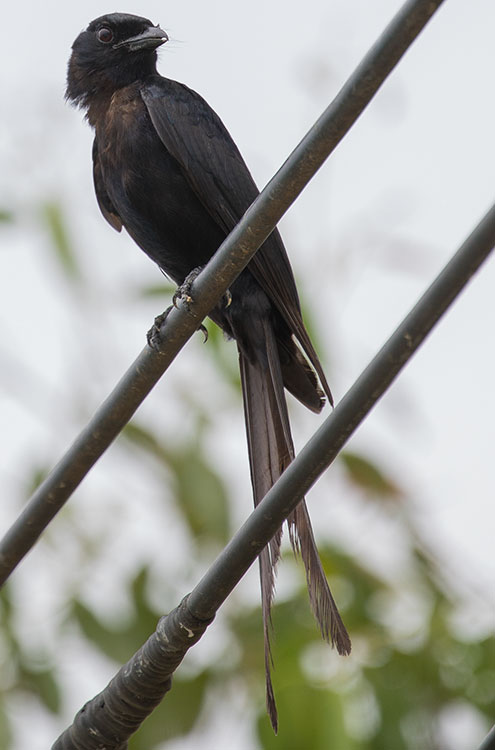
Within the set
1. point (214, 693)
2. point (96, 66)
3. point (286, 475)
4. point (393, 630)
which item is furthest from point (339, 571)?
point (286, 475)

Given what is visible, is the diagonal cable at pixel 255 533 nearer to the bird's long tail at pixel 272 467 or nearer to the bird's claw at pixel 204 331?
the bird's long tail at pixel 272 467

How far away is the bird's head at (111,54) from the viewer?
3.22 m

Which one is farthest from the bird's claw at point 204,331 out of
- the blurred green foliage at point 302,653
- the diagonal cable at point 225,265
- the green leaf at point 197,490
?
the diagonal cable at point 225,265

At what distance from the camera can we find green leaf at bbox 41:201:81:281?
13.2 feet

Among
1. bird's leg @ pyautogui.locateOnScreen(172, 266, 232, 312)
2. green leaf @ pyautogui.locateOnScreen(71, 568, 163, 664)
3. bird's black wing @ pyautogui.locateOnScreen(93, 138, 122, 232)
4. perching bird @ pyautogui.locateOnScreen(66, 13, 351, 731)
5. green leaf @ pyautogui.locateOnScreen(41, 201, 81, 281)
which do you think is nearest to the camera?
bird's leg @ pyautogui.locateOnScreen(172, 266, 232, 312)

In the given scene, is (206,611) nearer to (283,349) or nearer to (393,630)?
(283,349)

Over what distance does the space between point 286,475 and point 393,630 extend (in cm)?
187

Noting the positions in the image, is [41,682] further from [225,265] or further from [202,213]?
[225,265]

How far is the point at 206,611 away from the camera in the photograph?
5.38 ft

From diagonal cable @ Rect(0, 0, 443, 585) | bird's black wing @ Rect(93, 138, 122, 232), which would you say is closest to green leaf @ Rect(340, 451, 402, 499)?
bird's black wing @ Rect(93, 138, 122, 232)

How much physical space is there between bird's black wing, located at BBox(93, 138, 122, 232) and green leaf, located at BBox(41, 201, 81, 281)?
2.28ft

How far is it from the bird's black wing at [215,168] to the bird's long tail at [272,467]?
14 centimetres

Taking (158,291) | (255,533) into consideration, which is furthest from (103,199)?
(255,533)

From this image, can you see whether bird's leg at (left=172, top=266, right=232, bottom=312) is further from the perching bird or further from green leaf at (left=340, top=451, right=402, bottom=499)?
green leaf at (left=340, top=451, right=402, bottom=499)
